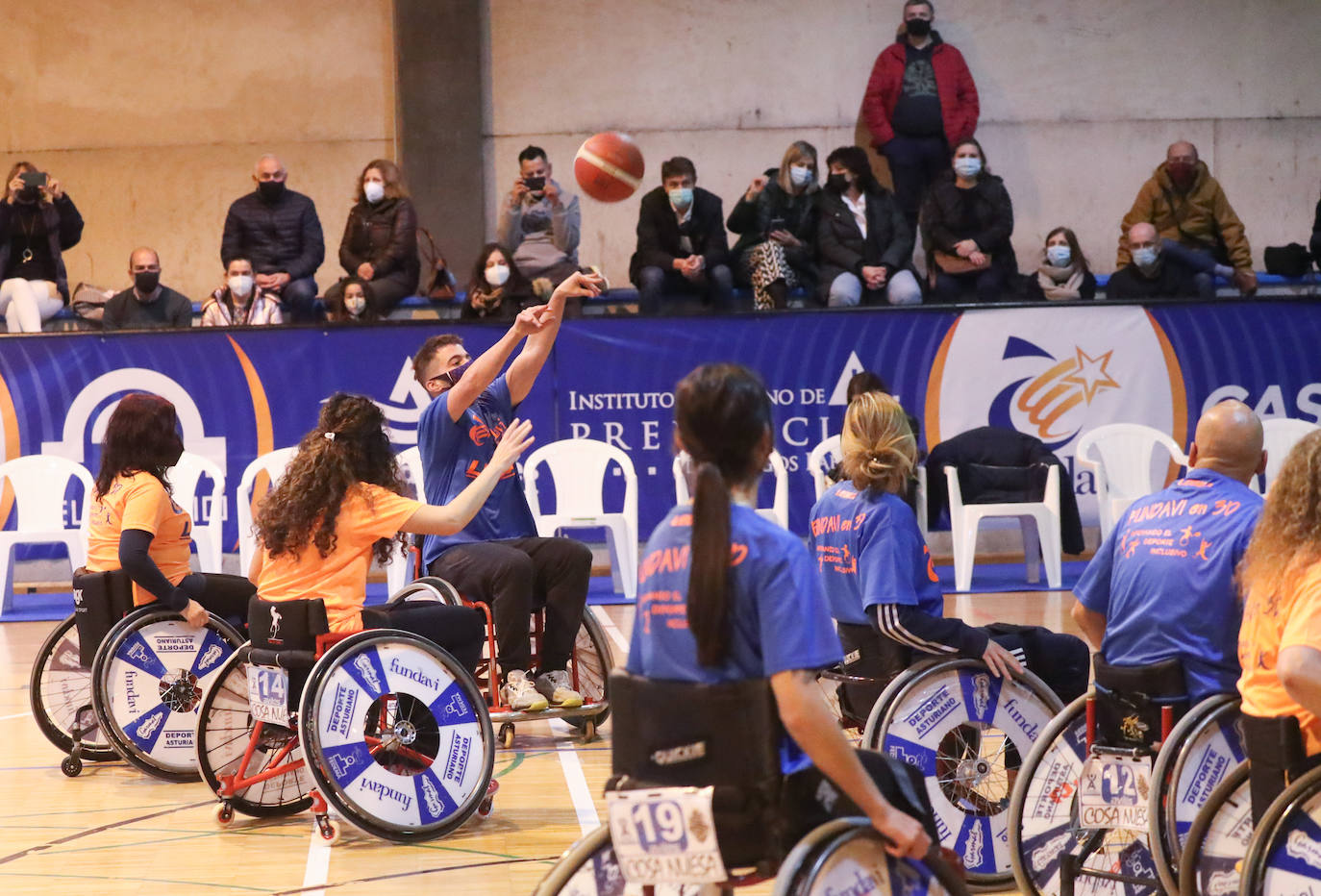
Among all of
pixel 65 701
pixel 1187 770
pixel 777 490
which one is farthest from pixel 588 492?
pixel 1187 770

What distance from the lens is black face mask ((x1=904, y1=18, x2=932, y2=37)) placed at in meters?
12.2

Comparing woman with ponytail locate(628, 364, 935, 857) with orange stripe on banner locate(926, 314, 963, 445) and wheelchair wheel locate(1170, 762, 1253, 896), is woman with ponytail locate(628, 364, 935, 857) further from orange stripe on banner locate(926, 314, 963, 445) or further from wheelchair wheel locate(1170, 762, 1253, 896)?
orange stripe on banner locate(926, 314, 963, 445)

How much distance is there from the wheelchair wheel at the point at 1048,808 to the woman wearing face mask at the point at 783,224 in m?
7.28

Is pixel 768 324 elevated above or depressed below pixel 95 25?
below

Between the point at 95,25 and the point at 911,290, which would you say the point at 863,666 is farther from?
the point at 95,25

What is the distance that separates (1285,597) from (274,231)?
931 centimetres

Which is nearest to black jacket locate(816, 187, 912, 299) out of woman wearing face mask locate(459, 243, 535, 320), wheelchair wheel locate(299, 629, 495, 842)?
woman wearing face mask locate(459, 243, 535, 320)

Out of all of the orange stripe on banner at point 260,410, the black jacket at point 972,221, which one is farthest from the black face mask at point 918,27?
the orange stripe on banner at point 260,410

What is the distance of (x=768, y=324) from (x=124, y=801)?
19.3 ft

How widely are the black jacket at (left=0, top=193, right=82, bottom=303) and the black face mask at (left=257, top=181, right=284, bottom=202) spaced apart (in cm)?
135

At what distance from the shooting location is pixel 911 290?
10.7 m

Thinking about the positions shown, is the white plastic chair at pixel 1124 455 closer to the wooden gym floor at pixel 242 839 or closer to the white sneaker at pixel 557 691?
the wooden gym floor at pixel 242 839

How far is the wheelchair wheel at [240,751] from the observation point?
499cm

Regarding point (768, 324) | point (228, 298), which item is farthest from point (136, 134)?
point (768, 324)
